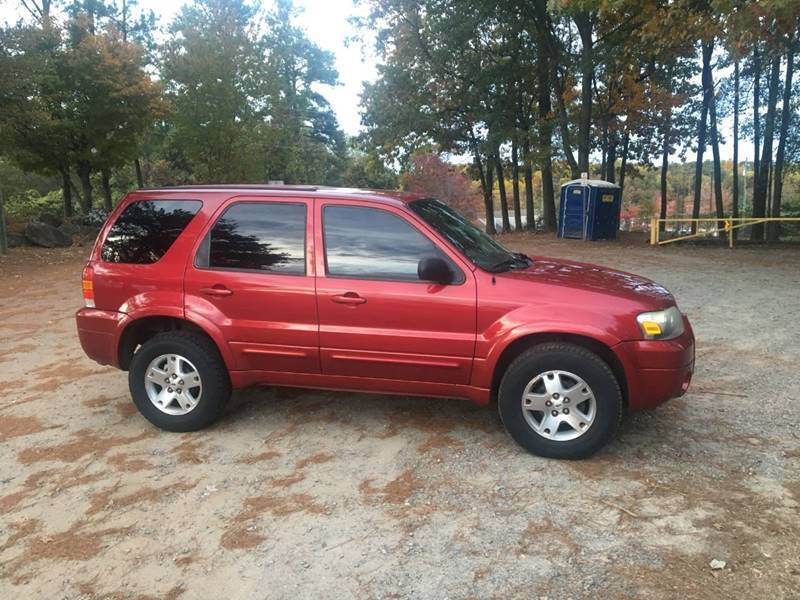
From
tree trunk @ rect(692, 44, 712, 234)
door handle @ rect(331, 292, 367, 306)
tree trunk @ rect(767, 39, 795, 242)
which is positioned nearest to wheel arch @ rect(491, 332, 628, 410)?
door handle @ rect(331, 292, 367, 306)

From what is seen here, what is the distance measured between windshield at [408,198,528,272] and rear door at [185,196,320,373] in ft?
2.82

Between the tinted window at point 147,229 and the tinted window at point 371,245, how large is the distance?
1.10 metres

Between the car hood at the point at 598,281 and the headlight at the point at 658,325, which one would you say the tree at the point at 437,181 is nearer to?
the car hood at the point at 598,281

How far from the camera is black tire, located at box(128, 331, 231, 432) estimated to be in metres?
4.28

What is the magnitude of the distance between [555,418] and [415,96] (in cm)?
2365

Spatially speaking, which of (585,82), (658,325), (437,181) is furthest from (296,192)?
(437,181)

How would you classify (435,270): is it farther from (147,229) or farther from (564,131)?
(564,131)

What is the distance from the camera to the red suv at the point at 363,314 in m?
3.72

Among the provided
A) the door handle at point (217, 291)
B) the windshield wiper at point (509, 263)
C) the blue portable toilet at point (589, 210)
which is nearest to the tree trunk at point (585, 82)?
the blue portable toilet at point (589, 210)

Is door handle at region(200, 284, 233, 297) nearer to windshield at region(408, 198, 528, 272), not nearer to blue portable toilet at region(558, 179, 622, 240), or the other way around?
windshield at region(408, 198, 528, 272)

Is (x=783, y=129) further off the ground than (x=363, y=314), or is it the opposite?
(x=783, y=129)

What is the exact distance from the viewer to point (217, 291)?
13.9 ft

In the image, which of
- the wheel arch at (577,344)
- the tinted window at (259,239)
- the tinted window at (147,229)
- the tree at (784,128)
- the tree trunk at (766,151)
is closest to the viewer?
the wheel arch at (577,344)

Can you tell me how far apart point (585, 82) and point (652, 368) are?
19427mm
